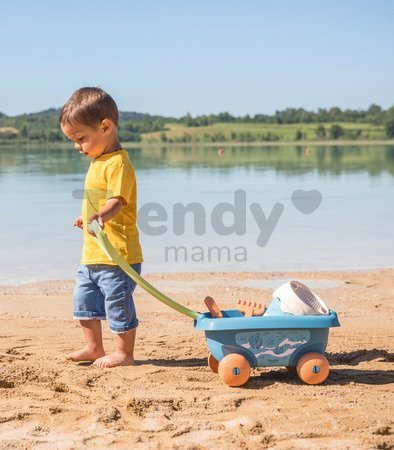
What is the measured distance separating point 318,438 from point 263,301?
2.96 metres

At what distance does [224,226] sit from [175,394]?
6.86 m

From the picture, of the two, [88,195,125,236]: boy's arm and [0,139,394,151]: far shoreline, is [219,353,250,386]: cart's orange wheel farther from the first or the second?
[0,139,394,151]: far shoreline

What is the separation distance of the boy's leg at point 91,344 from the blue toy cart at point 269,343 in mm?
737

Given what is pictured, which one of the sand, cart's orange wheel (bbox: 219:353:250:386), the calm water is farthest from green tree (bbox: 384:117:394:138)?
cart's orange wheel (bbox: 219:353:250:386)

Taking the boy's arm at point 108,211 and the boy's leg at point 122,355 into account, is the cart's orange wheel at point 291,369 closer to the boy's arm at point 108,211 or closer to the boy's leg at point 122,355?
the boy's leg at point 122,355

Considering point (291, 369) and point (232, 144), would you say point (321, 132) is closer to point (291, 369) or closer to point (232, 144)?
point (232, 144)

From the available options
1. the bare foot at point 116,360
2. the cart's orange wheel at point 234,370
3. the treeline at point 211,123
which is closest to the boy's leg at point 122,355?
the bare foot at point 116,360

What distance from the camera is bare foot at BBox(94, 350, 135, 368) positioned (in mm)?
4301

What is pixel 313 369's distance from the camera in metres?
3.92

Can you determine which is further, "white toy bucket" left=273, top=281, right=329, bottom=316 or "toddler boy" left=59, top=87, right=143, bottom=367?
"toddler boy" left=59, top=87, right=143, bottom=367

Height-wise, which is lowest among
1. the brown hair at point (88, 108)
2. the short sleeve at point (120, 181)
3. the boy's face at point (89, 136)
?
the short sleeve at point (120, 181)

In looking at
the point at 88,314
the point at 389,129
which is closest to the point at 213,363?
the point at 88,314

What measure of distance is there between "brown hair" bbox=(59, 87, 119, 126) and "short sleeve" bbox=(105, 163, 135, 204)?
0.28m

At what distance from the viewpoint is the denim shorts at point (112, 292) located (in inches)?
170
